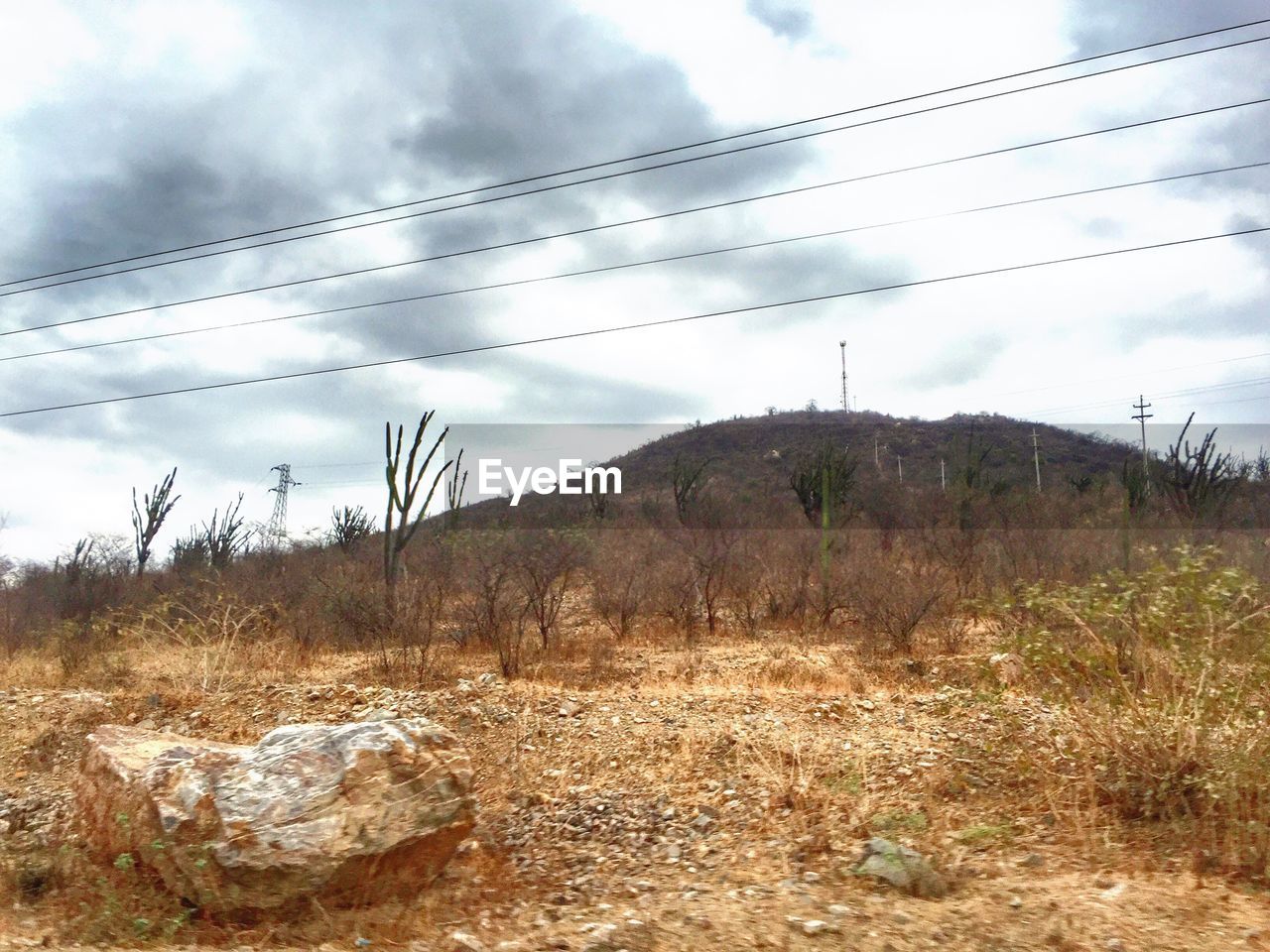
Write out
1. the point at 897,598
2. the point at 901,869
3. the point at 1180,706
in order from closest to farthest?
the point at 901,869 < the point at 1180,706 < the point at 897,598

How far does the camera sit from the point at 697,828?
6.83 meters

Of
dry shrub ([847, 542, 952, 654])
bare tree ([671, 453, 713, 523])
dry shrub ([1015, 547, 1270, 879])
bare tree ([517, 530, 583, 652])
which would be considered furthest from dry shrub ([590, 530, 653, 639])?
dry shrub ([1015, 547, 1270, 879])

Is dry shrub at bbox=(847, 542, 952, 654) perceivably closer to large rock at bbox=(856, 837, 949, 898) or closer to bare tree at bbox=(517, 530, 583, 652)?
bare tree at bbox=(517, 530, 583, 652)

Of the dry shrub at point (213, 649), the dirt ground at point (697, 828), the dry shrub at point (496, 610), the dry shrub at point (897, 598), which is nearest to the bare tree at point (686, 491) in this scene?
the dry shrub at point (897, 598)

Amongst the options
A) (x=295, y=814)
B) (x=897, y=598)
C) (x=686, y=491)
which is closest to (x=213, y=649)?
(x=295, y=814)

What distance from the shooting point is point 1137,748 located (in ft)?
20.4

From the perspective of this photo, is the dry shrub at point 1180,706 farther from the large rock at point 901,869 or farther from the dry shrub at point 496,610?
the dry shrub at point 496,610

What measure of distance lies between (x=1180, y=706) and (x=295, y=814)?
215 inches

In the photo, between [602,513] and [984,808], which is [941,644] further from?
[602,513]

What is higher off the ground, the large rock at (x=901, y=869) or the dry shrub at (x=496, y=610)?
the dry shrub at (x=496, y=610)

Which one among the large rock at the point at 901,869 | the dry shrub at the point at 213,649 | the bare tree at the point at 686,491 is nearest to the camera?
the large rock at the point at 901,869

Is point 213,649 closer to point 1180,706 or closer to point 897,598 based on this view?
point 897,598

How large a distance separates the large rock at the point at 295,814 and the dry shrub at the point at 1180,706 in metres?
4.16

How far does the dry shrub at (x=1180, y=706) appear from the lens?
5727 millimetres
